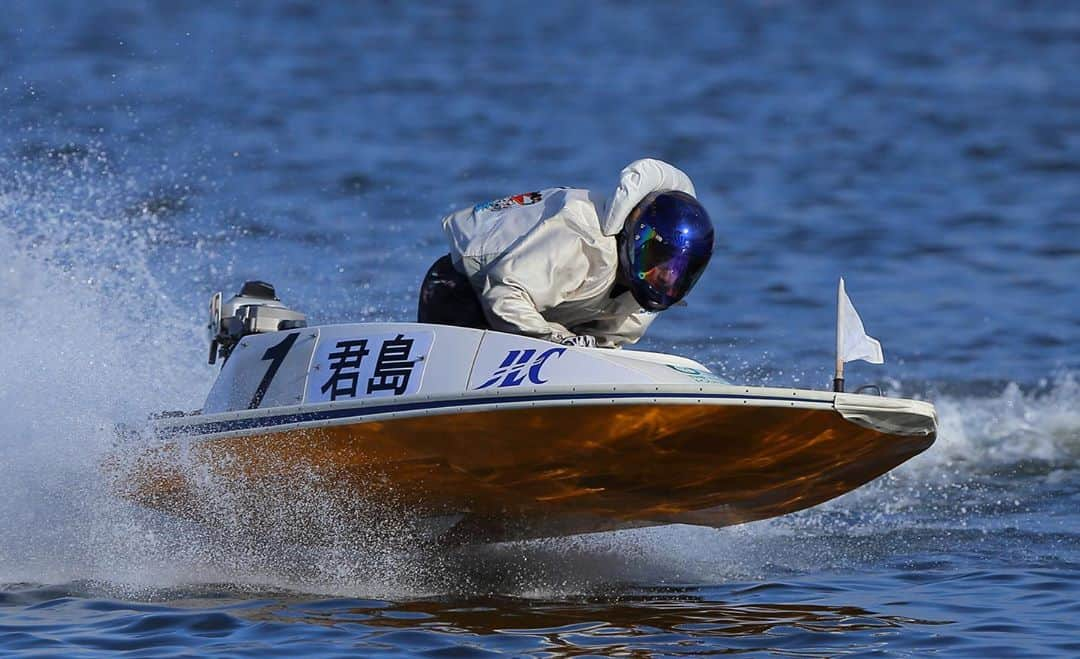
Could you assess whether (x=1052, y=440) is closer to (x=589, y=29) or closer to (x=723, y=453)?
(x=723, y=453)

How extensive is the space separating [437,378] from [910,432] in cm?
187

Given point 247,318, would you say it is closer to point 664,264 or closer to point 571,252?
point 571,252

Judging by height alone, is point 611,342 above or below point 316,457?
above

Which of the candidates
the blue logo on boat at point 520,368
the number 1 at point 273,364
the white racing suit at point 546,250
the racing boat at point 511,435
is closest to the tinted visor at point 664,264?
the white racing suit at point 546,250

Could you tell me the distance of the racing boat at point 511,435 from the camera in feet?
22.0

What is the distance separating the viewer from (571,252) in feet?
23.6

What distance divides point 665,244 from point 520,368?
842 mm

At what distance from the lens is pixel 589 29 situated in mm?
33688

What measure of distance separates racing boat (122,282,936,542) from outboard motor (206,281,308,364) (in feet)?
0.63

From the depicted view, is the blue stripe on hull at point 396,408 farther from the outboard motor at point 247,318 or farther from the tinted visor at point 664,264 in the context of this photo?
the tinted visor at point 664,264

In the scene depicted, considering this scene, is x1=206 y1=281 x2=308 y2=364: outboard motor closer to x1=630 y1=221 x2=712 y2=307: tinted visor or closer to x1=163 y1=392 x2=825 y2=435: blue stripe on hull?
x1=163 y1=392 x2=825 y2=435: blue stripe on hull

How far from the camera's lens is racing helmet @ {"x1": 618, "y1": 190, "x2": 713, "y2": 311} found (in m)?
7.16

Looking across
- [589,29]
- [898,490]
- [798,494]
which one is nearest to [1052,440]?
[898,490]

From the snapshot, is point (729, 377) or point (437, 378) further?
point (729, 377)
